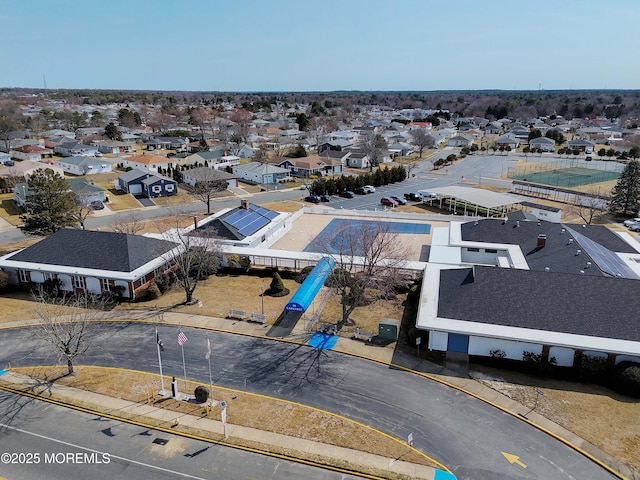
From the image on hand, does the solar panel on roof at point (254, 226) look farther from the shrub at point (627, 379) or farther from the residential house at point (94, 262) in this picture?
the shrub at point (627, 379)

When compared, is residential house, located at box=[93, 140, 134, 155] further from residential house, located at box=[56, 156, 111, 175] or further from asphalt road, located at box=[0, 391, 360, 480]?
asphalt road, located at box=[0, 391, 360, 480]

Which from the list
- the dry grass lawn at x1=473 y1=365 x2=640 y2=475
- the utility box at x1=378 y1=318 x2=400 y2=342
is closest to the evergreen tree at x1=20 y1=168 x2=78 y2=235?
the utility box at x1=378 y1=318 x2=400 y2=342

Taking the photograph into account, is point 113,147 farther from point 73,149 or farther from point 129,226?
point 129,226

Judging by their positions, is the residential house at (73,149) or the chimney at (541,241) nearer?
the chimney at (541,241)

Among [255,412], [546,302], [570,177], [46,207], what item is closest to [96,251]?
[46,207]

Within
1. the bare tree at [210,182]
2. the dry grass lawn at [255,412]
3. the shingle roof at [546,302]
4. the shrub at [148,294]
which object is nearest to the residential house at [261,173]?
the bare tree at [210,182]

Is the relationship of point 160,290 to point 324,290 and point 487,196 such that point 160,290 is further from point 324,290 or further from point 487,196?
point 487,196

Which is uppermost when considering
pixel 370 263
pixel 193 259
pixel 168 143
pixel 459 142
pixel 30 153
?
pixel 168 143
